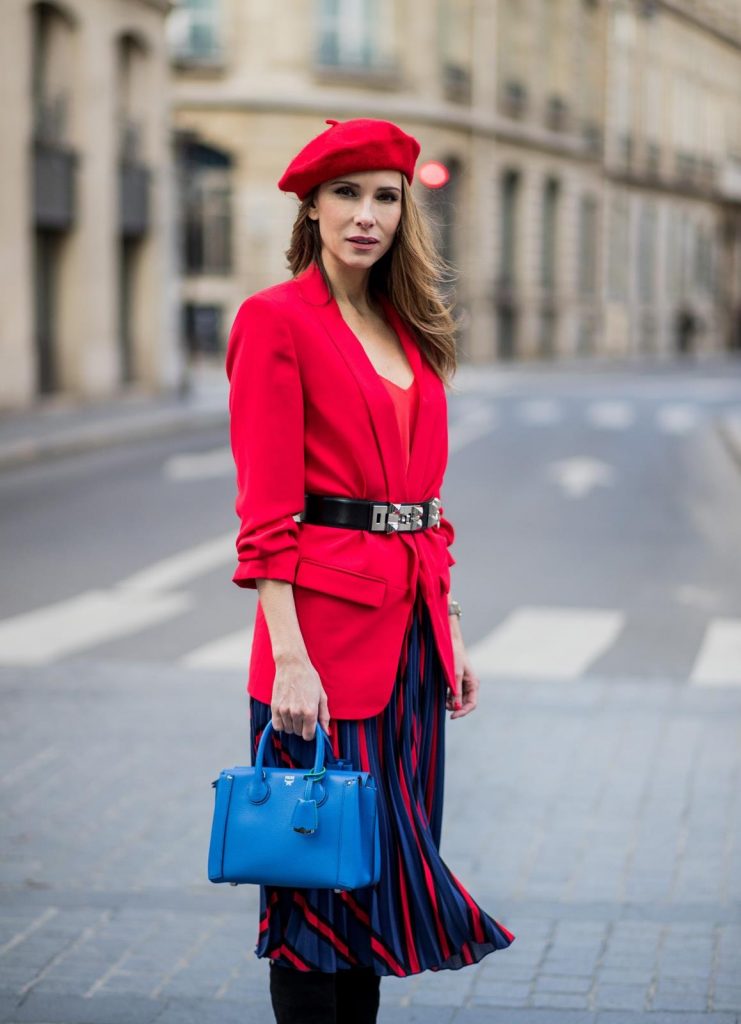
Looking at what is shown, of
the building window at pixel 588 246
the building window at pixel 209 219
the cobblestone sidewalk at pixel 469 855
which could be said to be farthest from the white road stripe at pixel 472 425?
the building window at pixel 588 246

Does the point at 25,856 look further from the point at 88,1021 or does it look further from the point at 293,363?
the point at 293,363

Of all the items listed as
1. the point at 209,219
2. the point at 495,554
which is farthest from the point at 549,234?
the point at 495,554

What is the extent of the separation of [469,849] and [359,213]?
279cm

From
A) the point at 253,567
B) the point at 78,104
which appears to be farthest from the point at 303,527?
the point at 78,104

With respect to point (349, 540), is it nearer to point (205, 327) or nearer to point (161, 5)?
point (161, 5)

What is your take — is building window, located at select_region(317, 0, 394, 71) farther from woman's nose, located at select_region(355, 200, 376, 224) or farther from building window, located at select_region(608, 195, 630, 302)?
woman's nose, located at select_region(355, 200, 376, 224)

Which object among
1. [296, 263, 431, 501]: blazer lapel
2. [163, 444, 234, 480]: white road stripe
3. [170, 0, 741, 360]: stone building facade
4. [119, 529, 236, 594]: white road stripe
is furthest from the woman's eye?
[170, 0, 741, 360]: stone building facade

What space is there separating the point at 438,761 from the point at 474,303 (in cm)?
4455

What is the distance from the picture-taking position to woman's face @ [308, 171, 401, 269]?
319 cm

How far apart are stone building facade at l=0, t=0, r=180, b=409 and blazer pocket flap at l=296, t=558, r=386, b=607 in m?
23.0

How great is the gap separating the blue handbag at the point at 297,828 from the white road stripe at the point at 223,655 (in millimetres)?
5192

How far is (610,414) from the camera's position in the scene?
29125 millimetres

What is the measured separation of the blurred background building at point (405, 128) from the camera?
28.3 meters

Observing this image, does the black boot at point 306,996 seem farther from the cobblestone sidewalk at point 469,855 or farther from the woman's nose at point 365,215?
the woman's nose at point 365,215
